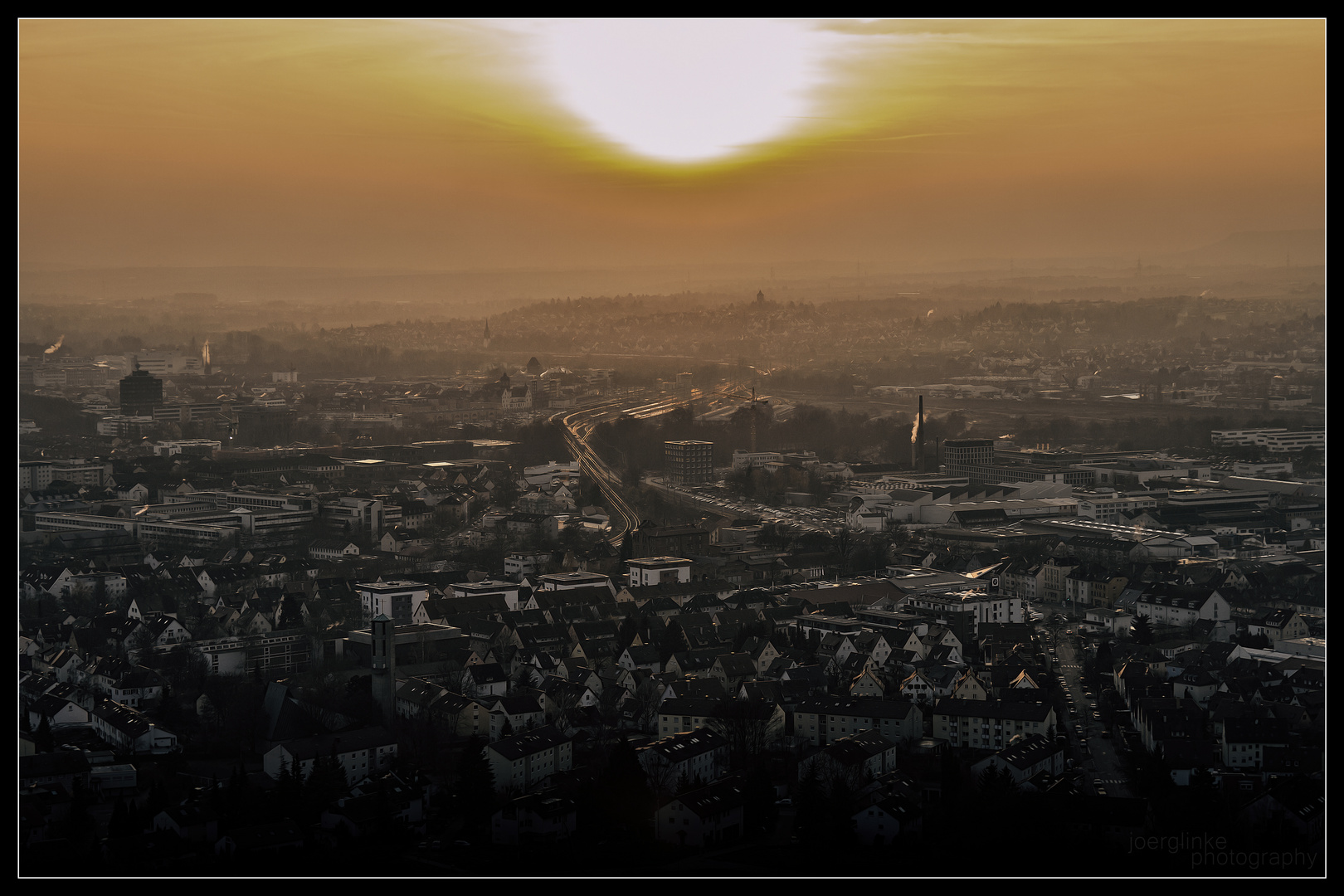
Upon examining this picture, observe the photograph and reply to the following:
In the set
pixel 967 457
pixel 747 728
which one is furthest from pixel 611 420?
pixel 747 728

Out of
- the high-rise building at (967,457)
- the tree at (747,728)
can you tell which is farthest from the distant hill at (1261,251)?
the tree at (747,728)

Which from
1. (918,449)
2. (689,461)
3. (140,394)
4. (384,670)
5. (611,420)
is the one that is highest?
(140,394)

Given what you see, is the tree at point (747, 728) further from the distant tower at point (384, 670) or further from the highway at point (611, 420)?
the highway at point (611, 420)

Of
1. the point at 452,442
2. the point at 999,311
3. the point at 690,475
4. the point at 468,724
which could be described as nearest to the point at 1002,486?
the point at 690,475

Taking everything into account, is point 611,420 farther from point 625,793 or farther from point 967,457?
point 625,793

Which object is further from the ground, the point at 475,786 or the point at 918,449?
the point at 918,449
